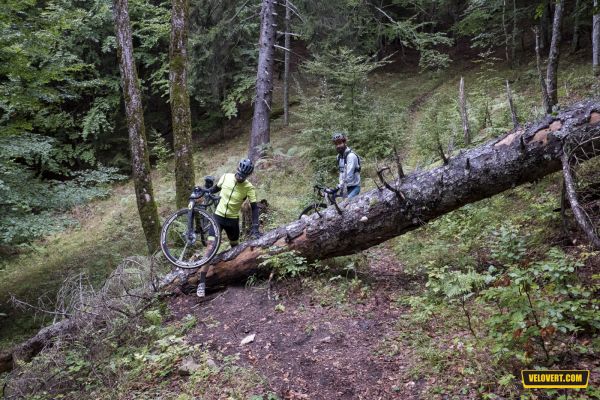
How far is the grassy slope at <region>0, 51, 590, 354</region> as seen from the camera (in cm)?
841

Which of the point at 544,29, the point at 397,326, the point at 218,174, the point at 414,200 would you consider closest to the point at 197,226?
the point at 414,200

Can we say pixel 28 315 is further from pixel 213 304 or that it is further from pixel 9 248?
pixel 213 304

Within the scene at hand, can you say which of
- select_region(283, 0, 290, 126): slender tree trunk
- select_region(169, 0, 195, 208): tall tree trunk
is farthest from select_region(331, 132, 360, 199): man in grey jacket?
select_region(283, 0, 290, 126): slender tree trunk

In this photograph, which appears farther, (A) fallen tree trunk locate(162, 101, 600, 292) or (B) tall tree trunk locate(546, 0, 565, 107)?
(B) tall tree trunk locate(546, 0, 565, 107)

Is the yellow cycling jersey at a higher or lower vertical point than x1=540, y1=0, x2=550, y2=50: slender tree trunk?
lower

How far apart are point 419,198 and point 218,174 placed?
37.1ft

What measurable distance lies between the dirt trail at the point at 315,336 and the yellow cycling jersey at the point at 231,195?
1.38 meters

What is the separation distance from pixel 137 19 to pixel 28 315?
14.2m

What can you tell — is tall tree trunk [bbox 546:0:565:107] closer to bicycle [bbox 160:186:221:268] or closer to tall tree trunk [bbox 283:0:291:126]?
bicycle [bbox 160:186:221:268]

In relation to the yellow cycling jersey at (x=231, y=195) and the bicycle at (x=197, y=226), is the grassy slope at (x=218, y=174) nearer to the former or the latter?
the bicycle at (x=197, y=226)

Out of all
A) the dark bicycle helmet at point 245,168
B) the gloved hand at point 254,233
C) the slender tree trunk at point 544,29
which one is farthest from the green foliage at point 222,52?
the slender tree trunk at point 544,29

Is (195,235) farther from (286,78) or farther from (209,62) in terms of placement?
(286,78)

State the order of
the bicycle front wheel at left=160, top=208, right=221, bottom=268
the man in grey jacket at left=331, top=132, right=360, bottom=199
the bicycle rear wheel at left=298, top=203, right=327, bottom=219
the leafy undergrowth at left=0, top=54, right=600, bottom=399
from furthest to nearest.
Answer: the bicycle rear wheel at left=298, top=203, right=327, bottom=219
the man in grey jacket at left=331, top=132, right=360, bottom=199
the bicycle front wheel at left=160, top=208, right=221, bottom=268
the leafy undergrowth at left=0, top=54, right=600, bottom=399

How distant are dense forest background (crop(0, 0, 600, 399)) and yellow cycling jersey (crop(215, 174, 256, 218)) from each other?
132 cm
